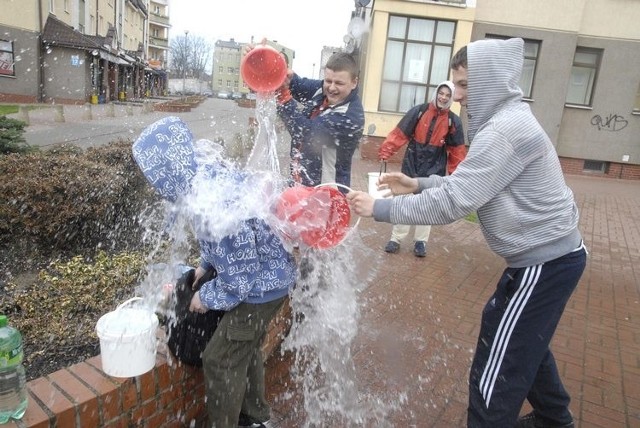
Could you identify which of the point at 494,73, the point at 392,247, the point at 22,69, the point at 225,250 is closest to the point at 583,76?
the point at 392,247

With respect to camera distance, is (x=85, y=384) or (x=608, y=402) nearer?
(x=85, y=384)

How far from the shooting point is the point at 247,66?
343 centimetres

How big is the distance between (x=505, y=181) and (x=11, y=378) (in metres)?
2.07

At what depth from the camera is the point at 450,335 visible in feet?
12.7

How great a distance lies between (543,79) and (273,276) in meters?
15.1

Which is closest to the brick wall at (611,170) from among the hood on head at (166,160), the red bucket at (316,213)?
the red bucket at (316,213)

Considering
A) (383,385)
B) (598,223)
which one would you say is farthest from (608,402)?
(598,223)

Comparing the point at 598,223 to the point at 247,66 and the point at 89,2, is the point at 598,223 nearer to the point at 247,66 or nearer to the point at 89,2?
the point at 247,66

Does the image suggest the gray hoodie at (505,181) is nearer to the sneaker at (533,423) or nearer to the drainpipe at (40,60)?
the sneaker at (533,423)

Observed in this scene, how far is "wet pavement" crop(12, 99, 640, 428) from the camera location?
296 cm

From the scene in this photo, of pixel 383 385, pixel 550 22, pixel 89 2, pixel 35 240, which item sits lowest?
pixel 383 385

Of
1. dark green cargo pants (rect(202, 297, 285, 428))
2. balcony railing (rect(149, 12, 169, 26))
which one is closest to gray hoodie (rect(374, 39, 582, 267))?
dark green cargo pants (rect(202, 297, 285, 428))

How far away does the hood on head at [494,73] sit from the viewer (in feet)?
7.05

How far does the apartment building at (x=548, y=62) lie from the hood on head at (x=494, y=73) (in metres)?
12.5
